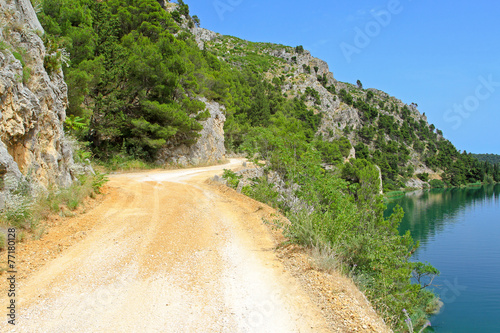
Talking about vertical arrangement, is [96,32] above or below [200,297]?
above

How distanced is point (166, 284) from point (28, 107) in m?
5.41

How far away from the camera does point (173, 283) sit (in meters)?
4.59

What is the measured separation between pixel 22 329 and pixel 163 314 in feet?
4.67

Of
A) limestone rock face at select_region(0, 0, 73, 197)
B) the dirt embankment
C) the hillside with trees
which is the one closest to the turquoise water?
the hillside with trees

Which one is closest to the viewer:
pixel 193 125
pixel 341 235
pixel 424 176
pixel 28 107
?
pixel 341 235

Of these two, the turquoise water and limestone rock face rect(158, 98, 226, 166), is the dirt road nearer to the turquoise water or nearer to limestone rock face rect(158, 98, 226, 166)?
the turquoise water

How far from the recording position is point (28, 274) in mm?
4699

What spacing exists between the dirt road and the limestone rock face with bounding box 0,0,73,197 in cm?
166

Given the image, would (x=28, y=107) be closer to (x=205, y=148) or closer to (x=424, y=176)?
(x=205, y=148)

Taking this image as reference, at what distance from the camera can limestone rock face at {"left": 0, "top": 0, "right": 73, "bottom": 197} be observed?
656 cm

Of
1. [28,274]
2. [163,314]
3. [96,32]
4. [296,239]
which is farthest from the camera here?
[96,32]

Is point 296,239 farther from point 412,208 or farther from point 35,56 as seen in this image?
point 412,208

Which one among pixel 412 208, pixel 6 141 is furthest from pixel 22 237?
pixel 412 208

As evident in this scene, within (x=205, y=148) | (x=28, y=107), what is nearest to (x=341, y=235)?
(x=28, y=107)
